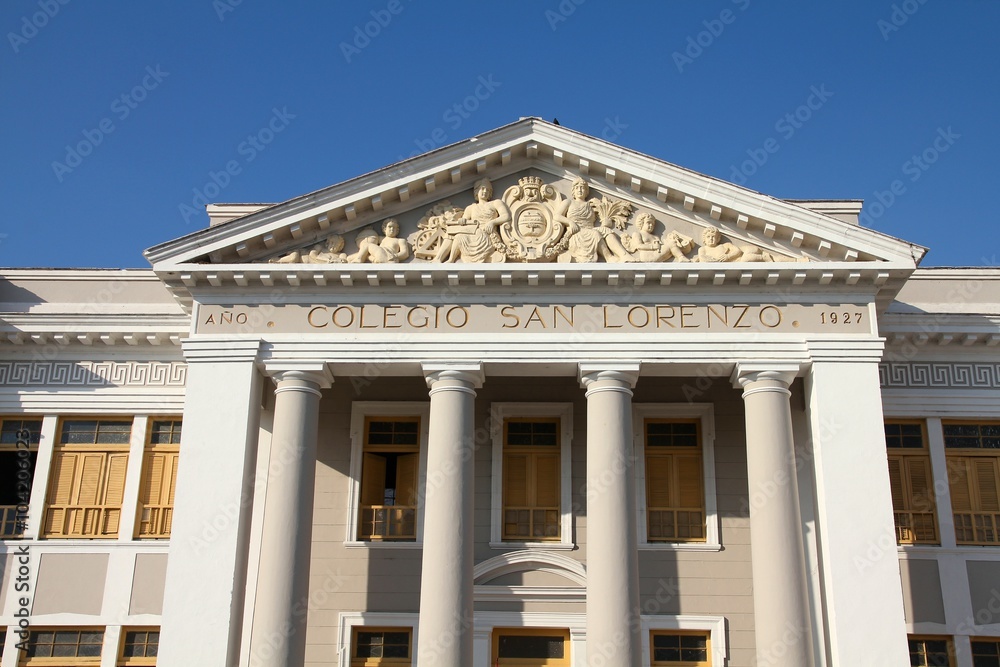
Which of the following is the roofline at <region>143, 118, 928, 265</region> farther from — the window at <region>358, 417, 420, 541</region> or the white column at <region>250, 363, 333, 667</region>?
the window at <region>358, 417, 420, 541</region>


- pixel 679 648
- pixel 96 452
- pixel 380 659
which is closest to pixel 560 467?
pixel 679 648

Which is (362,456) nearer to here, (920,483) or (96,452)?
(96,452)

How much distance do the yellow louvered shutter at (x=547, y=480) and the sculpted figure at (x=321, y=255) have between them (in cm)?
535

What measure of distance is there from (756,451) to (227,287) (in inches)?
373

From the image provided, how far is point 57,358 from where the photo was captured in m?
21.8

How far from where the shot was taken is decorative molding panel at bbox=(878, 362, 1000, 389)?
21172 millimetres

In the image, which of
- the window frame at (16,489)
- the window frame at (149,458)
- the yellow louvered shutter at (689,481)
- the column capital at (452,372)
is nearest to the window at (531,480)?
the yellow louvered shutter at (689,481)

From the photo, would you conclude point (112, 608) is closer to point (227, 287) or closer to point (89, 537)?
point (89, 537)

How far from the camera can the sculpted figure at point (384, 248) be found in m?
19.1

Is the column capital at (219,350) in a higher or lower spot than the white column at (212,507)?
higher

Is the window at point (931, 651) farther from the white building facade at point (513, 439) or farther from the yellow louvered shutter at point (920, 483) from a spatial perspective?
the yellow louvered shutter at point (920, 483)

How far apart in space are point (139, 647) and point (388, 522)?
16.4ft

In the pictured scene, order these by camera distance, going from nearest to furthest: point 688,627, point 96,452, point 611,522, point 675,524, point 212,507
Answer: point 611,522 → point 212,507 → point 688,627 → point 675,524 → point 96,452

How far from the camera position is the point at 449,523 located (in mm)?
17594
